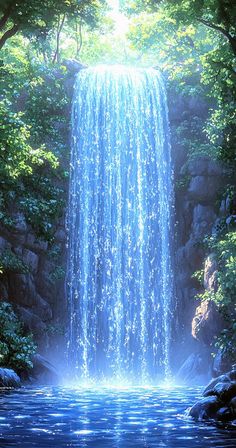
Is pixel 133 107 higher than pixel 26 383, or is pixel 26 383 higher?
pixel 133 107

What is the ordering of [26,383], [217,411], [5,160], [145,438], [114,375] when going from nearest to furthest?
1. [145,438]
2. [217,411]
3. [5,160]
4. [26,383]
5. [114,375]

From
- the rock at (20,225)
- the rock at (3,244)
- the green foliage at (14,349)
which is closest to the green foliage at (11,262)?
the rock at (3,244)

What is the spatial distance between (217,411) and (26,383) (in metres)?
12.2

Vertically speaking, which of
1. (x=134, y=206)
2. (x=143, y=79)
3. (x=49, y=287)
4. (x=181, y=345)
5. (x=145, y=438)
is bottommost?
(x=145, y=438)

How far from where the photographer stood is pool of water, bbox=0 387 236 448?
20.5 ft

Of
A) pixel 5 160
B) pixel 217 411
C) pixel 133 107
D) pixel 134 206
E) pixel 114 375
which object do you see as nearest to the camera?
pixel 217 411

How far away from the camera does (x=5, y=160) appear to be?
12.4m

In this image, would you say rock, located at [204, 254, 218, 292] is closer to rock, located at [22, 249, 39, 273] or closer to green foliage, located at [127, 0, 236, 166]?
green foliage, located at [127, 0, 236, 166]

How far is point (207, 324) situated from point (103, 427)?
51.2ft

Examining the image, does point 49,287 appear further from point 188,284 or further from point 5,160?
point 5,160

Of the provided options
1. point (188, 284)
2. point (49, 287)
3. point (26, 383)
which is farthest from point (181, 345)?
point (26, 383)

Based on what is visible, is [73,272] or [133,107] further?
[133,107]

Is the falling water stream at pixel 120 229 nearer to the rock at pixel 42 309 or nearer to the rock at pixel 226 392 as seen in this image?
the rock at pixel 42 309

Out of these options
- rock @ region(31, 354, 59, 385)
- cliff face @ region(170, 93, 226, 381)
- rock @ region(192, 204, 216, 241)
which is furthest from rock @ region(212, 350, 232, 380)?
rock @ region(192, 204, 216, 241)
